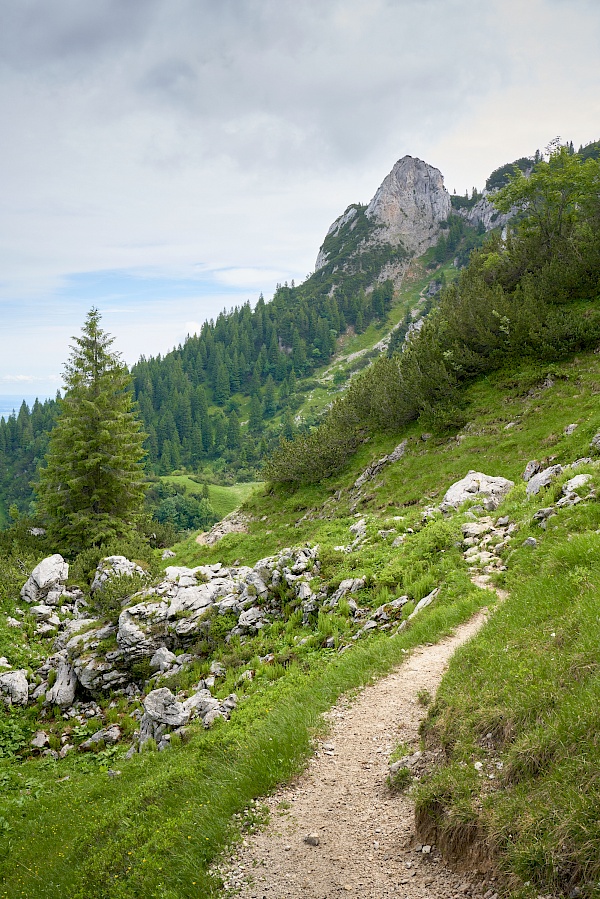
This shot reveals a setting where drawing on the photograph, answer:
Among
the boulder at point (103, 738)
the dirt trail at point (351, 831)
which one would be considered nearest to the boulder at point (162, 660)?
the boulder at point (103, 738)

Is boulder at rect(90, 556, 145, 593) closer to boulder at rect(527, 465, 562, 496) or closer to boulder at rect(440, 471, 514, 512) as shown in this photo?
boulder at rect(440, 471, 514, 512)

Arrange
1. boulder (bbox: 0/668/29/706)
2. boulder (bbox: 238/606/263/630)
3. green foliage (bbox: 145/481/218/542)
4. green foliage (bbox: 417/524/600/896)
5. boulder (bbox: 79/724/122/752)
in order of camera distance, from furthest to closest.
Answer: green foliage (bbox: 145/481/218/542) → boulder (bbox: 0/668/29/706) → boulder (bbox: 238/606/263/630) → boulder (bbox: 79/724/122/752) → green foliage (bbox: 417/524/600/896)

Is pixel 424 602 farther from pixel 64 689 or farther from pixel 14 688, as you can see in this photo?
pixel 14 688

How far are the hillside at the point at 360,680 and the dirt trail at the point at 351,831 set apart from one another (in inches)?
1.5

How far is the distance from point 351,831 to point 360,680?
3.43 m

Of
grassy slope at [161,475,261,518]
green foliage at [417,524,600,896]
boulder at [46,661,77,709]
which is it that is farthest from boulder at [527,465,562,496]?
grassy slope at [161,475,261,518]

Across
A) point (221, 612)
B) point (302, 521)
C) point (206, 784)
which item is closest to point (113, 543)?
point (302, 521)

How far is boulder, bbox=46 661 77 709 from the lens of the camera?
14.9 metres

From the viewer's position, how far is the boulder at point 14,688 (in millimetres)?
14930

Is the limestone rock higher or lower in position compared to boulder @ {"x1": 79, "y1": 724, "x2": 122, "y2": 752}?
higher

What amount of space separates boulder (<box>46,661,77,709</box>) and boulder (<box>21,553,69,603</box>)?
679 cm

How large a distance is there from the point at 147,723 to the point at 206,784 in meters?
4.64

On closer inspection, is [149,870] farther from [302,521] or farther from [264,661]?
[302,521]

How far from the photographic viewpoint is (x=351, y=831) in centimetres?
595
